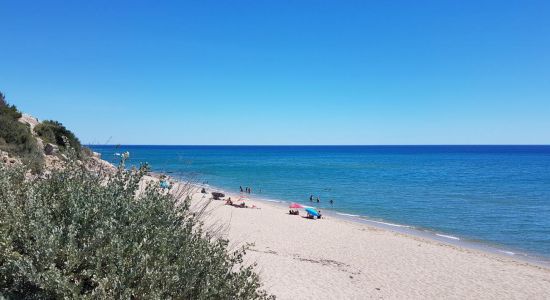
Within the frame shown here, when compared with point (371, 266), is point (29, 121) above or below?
above

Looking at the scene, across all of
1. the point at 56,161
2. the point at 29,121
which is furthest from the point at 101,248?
the point at 29,121

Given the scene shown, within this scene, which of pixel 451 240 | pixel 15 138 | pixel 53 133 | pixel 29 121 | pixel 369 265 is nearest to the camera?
pixel 369 265

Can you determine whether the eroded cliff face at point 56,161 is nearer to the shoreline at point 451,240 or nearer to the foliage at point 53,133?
the foliage at point 53,133

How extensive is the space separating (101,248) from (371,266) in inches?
442

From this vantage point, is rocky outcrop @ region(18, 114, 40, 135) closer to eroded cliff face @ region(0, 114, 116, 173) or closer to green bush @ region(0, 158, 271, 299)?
eroded cliff face @ region(0, 114, 116, 173)

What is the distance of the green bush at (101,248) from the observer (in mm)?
2818

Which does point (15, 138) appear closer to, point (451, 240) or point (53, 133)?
point (53, 133)

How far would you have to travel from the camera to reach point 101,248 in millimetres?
2967

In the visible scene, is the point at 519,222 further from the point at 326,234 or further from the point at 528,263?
the point at 326,234

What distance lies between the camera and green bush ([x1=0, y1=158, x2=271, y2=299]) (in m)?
2.82

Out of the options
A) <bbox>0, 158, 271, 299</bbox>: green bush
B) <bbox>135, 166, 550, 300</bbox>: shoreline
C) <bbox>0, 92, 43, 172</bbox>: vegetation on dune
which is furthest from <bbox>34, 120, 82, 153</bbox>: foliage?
<bbox>0, 158, 271, 299</bbox>: green bush

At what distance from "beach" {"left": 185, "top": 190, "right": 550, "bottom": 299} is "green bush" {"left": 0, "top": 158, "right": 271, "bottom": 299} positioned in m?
3.11

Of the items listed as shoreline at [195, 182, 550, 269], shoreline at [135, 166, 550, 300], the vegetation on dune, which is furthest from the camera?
shoreline at [195, 182, 550, 269]

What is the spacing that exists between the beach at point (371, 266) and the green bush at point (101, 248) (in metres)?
3.11
